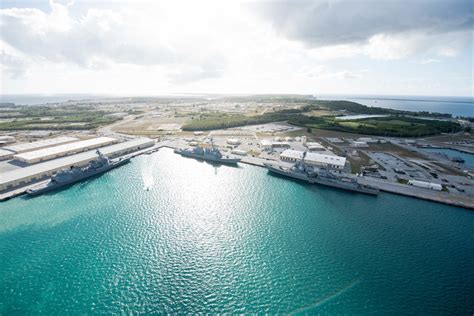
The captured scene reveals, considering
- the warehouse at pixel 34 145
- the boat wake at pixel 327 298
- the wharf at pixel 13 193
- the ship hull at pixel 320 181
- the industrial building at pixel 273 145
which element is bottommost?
the boat wake at pixel 327 298

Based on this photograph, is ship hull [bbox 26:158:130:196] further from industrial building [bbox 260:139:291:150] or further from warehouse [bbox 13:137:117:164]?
industrial building [bbox 260:139:291:150]

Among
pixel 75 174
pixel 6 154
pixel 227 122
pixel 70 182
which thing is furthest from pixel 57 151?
pixel 227 122

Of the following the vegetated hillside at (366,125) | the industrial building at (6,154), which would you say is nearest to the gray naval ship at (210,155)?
the vegetated hillside at (366,125)

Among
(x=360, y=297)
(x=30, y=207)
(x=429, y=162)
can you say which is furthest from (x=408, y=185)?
(x=30, y=207)

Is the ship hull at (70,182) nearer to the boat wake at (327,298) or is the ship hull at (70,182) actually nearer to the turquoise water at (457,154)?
the boat wake at (327,298)

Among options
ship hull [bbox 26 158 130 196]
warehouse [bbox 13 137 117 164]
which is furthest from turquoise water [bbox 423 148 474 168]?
warehouse [bbox 13 137 117 164]

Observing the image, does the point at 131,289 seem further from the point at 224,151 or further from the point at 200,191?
the point at 224,151

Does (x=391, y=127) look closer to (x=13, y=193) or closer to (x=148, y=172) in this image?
(x=148, y=172)
